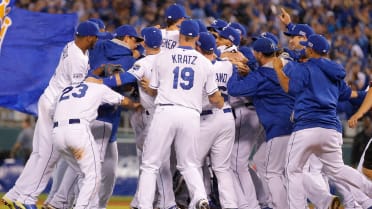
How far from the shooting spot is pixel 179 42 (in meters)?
10.6

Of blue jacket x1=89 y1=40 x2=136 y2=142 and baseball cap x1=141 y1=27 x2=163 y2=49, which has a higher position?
baseball cap x1=141 y1=27 x2=163 y2=49

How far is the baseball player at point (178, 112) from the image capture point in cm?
1025

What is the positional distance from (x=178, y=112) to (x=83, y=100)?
1.07 metres

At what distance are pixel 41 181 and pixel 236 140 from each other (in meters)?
2.45

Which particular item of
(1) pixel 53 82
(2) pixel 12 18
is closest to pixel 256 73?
(1) pixel 53 82

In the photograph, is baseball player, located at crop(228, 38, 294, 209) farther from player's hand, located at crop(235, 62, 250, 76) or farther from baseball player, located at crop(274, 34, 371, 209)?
baseball player, located at crop(274, 34, 371, 209)

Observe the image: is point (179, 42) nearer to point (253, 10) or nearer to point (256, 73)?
point (256, 73)

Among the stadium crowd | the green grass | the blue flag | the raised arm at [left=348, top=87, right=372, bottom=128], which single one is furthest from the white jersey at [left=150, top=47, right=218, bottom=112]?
the stadium crowd

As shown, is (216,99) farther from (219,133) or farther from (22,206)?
(22,206)

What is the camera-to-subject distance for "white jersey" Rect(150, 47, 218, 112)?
10297mm

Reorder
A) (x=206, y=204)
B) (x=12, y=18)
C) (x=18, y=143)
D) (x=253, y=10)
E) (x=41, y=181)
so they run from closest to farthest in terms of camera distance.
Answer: (x=206, y=204)
(x=41, y=181)
(x=12, y=18)
(x=18, y=143)
(x=253, y=10)

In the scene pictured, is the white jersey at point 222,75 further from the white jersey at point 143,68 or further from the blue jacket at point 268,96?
the white jersey at point 143,68

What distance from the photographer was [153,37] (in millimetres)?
10883

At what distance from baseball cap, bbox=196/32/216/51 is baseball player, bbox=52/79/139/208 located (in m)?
1.24
